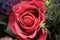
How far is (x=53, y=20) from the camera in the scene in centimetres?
56

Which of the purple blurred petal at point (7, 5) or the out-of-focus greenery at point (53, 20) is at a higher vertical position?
the purple blurred petal at point (7, 5)

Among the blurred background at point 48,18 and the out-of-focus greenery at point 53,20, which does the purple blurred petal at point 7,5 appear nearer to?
the blurred background at point 48,18

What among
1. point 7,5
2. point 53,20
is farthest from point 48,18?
point 7,5

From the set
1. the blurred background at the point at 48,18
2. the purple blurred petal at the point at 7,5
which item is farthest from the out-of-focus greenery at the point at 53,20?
the purple blurred petal at the point at 7,5

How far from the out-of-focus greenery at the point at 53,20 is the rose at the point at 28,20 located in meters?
0.04

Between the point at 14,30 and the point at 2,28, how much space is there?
64mm

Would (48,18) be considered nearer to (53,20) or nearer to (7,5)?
(53,20)

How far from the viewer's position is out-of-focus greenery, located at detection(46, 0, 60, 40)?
559 millimetres

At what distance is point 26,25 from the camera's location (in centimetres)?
53

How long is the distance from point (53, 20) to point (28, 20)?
0.31 ft

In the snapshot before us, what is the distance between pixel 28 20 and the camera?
52 cm

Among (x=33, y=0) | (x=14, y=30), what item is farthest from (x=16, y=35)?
(x=33, y=0)

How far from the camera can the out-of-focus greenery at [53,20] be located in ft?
1.83

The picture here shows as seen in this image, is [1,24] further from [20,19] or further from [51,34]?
[51,34]
